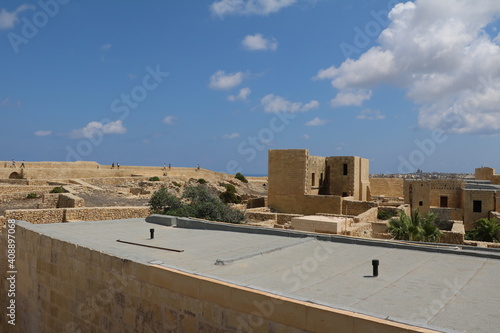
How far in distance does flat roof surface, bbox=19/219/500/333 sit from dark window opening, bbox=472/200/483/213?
85.5ft

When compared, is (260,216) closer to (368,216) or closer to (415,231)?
(368,216)

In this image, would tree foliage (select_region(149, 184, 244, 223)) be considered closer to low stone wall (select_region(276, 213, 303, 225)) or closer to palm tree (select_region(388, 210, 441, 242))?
low stone wall (select_region(276, 213, 303, 225))

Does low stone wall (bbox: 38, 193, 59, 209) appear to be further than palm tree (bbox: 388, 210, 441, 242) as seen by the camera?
Yes

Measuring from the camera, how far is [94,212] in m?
15.0

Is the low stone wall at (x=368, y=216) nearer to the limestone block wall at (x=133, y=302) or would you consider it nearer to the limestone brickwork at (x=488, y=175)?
the limestone block wall at (x=133, y=302)

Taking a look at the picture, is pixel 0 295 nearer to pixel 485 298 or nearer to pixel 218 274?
pixel 218 274

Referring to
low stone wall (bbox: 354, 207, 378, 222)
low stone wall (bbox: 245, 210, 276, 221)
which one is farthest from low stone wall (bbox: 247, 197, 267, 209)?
low stone wall (bbox: 354, 207, 378, 222)

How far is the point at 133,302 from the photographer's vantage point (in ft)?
13.4

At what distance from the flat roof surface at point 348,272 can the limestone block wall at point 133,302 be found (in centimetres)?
14

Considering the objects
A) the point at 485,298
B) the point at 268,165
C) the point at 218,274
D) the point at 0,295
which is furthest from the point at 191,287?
the point at 268,165

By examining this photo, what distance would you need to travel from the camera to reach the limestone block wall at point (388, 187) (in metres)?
40.4

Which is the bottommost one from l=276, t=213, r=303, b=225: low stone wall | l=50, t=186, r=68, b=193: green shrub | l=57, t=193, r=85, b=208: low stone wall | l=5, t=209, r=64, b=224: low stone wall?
l=276, t=213, r=303, b=225: low stone wall

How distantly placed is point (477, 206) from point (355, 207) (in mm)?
10789

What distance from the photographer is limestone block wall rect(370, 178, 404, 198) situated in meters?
40.4
